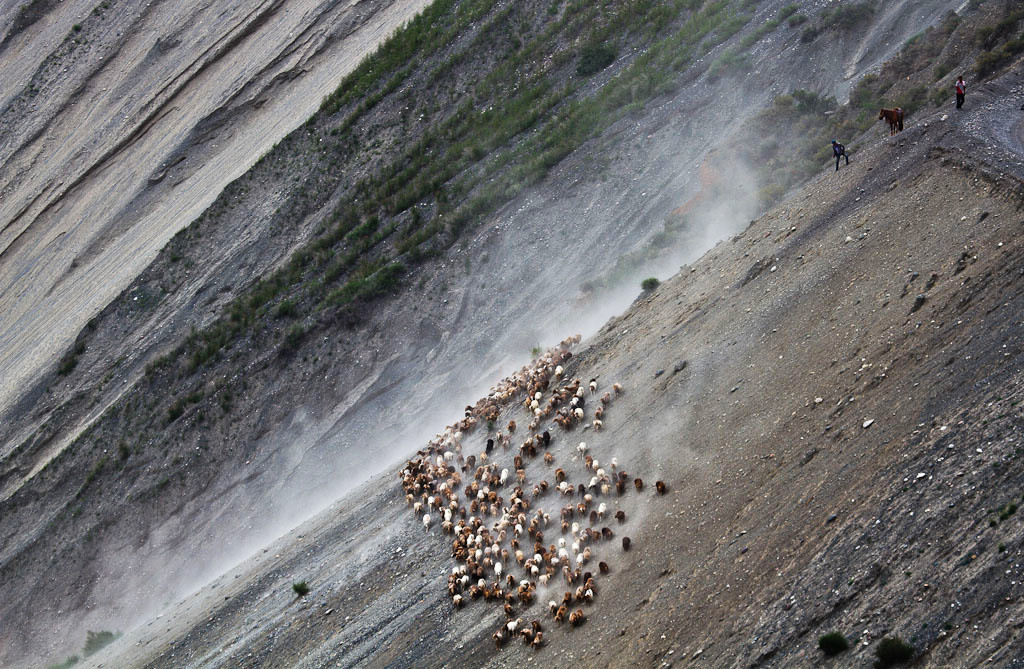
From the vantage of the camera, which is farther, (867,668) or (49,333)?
(49,333)

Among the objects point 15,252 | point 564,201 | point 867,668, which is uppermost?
point 15,252

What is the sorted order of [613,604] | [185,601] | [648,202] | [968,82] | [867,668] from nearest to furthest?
[867,668]
[613,604]
[968,82]
[185,601]
[648,202]

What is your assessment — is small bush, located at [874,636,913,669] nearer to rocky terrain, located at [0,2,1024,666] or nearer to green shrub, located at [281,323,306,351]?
rocky terrain, located at [0,2,1024,666]

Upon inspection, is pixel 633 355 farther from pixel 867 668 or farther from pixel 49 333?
pixel 49 333

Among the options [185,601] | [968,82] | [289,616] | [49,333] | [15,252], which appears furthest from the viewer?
[15,252]

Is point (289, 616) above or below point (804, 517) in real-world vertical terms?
above

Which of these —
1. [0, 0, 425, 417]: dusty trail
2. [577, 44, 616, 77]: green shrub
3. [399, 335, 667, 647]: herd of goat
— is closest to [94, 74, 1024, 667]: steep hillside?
[399, 335, 667, 647]: herd of goat

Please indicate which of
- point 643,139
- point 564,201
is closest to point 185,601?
point 564,201
